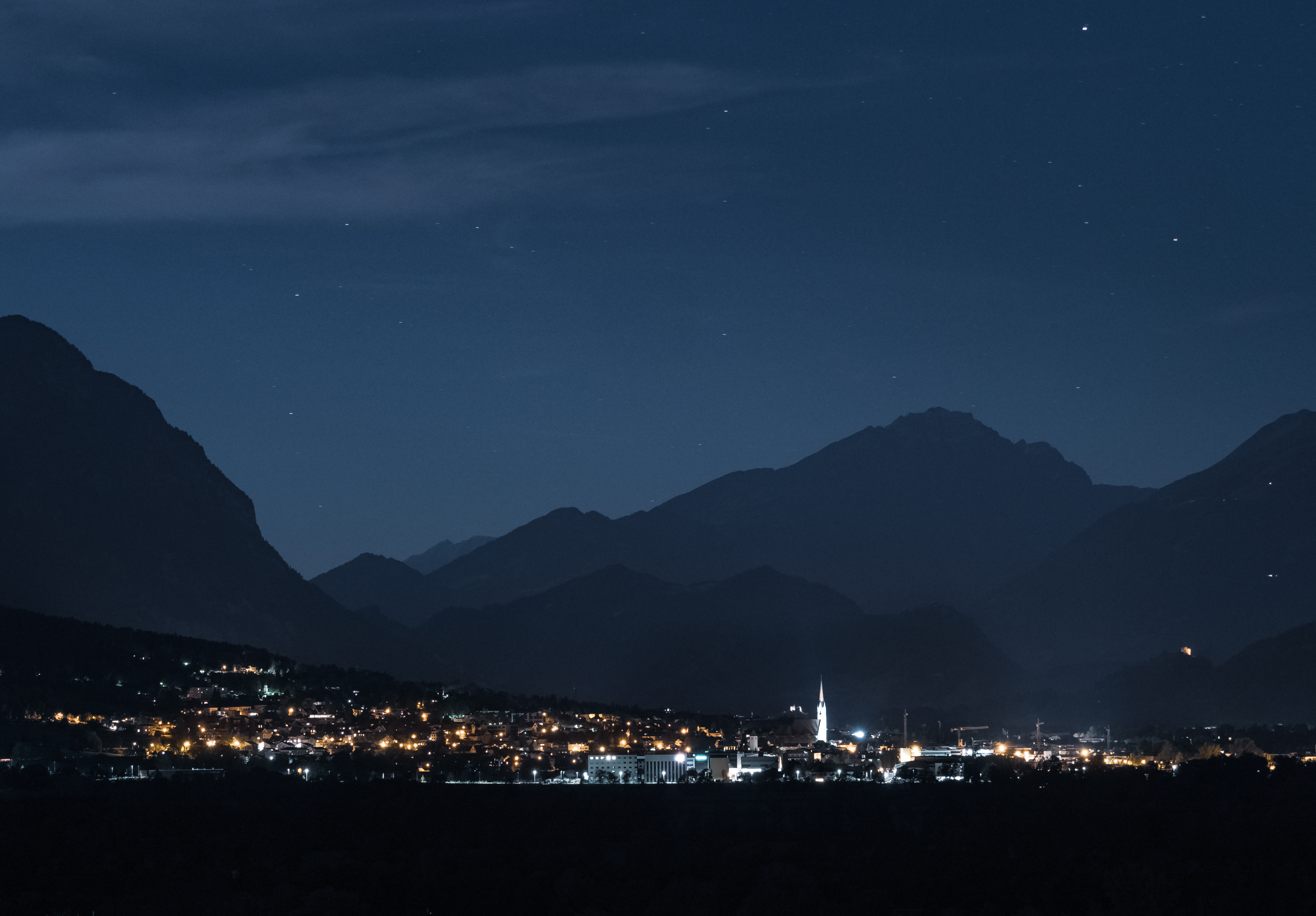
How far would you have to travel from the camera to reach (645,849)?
329ft

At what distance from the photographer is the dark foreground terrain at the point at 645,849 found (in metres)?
79.2

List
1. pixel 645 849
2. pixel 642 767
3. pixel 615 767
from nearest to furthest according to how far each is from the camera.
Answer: pixel 645 849 → pixel 642 767 → pixel 615 767

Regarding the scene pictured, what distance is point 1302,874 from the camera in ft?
272

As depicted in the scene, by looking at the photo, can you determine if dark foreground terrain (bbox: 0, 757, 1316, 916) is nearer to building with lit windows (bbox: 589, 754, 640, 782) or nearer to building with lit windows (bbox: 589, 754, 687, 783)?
building with lit windows (bbox: 589, 754, 640, 782)

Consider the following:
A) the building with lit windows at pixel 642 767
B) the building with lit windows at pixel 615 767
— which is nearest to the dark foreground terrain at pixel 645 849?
the building with lit windows at pixel 615 767

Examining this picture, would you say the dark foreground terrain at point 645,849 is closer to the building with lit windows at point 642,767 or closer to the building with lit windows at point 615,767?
the building with lit windows at point 615,767

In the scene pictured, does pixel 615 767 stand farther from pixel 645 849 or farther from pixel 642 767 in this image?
pixel 645 849

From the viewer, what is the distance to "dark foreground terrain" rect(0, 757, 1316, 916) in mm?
79188

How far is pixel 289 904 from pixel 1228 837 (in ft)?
186

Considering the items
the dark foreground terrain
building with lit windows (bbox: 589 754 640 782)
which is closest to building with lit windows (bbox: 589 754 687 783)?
building with lit windows (bbox: 589 754 640 782)

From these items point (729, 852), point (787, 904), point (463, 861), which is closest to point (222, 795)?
point (463, 861)

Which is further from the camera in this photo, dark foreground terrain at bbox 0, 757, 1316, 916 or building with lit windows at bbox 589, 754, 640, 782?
building with lit windows at bbox 589, 754, 640, 782

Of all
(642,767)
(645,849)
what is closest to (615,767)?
(642,767)

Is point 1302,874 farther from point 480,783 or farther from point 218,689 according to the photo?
point 218,689
